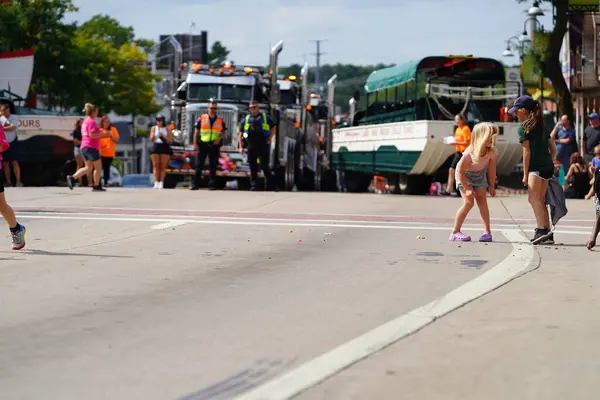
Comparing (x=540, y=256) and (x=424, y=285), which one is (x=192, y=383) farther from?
(x=540, y=256)

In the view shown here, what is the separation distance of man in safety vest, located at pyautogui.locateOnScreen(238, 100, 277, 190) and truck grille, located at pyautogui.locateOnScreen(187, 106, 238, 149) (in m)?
2.05

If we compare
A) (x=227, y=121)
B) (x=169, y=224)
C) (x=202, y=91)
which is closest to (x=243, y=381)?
(x=169, y=224)

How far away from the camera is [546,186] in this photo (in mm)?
14836

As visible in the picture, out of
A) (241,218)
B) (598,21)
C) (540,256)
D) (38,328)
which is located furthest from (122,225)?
(598,21)

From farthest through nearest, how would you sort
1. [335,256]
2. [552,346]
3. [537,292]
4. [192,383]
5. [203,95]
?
[203,95], [335,256], [537,292], [552,346], [192,383]

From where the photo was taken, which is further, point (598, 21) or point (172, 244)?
point (598, 21)

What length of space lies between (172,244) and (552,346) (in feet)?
23.1

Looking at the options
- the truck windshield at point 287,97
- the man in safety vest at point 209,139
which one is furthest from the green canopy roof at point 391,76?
the man in safety vest at point 209,139

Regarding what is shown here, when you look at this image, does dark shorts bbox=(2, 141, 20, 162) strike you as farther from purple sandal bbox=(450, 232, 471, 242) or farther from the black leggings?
purple sandal bbox=(450, 232, 471, 242)

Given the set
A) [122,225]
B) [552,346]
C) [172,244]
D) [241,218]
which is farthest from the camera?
[241,218]

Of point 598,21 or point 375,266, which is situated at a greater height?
point 598,21

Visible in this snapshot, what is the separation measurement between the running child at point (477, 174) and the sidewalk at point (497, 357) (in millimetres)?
4749

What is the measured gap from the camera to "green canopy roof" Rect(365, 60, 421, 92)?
30516 millimetres

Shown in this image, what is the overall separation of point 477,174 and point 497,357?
8.16 metres
